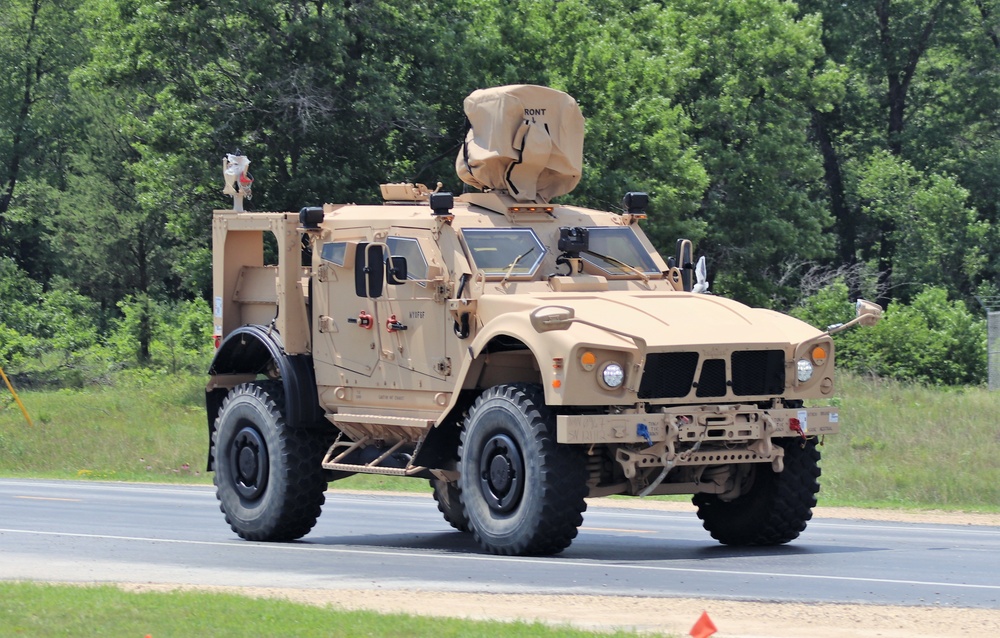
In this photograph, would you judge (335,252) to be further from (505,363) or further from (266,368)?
(505,363)

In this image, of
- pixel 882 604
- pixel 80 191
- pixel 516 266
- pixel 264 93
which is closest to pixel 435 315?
pixel 516 266

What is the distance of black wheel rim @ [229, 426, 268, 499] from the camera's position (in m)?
15.4

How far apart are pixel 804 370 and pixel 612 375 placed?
1730mm

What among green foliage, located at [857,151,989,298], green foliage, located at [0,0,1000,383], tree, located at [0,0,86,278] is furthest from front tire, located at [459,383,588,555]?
tree, located at [0,0,86,278]

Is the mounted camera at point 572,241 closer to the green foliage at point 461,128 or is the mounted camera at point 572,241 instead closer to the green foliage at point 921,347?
the green foliage at point 461,128

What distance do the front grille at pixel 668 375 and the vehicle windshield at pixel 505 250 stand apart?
191 cm

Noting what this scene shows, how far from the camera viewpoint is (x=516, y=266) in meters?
14.2

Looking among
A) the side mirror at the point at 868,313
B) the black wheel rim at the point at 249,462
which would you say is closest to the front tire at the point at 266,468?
the black wheel rim at the point at 249,462

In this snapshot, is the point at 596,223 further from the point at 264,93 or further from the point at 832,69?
the point at 832,69

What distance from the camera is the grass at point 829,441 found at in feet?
71.4

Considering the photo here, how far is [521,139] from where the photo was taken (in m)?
15.1

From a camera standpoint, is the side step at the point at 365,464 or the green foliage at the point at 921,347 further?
the green foliage at the point at 921,347

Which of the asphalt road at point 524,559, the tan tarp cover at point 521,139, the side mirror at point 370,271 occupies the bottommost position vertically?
the asphalt road at point 524,559

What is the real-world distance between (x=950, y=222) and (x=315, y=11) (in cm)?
2170
